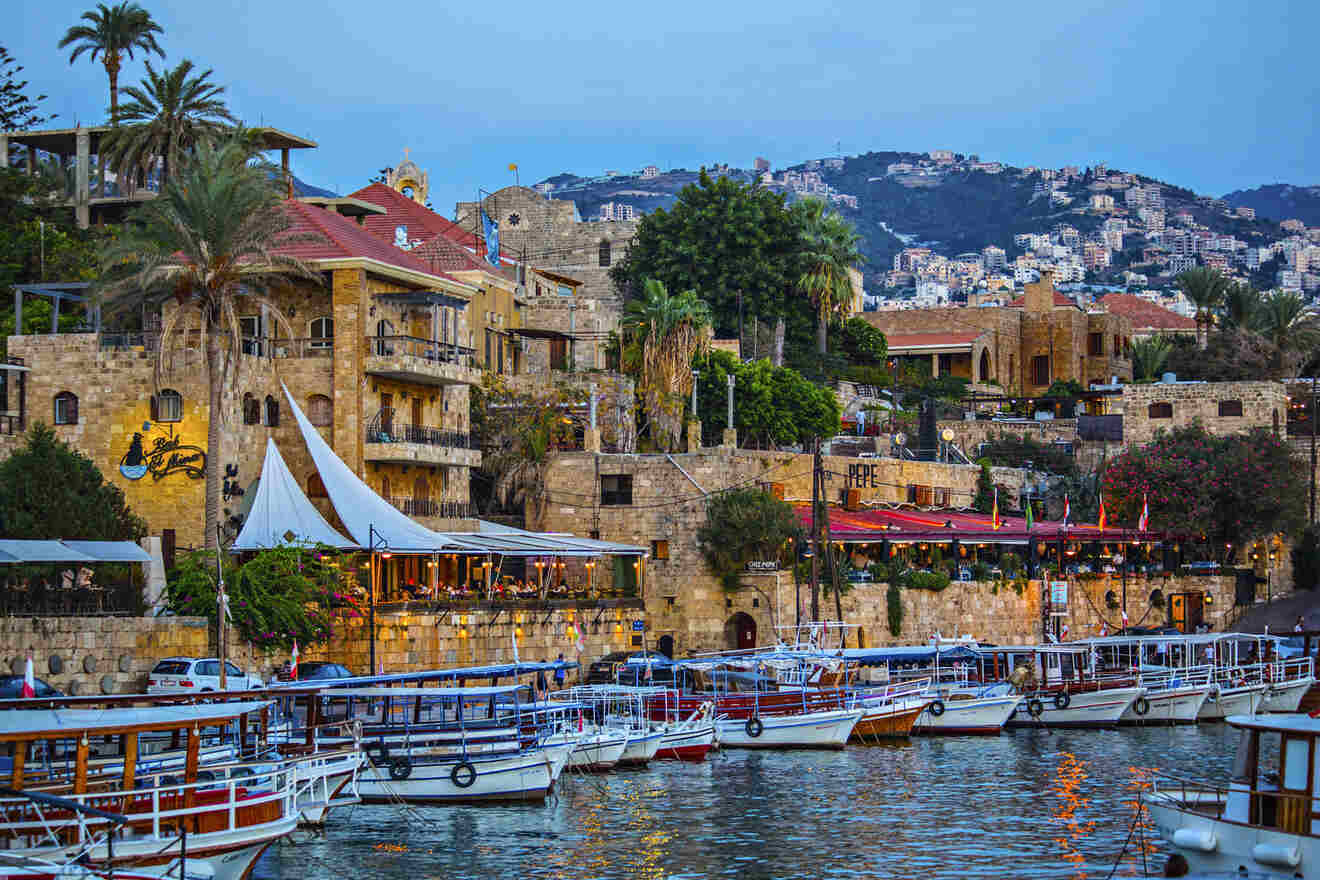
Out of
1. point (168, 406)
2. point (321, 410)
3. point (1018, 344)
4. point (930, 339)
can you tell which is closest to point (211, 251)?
point (168, 406)

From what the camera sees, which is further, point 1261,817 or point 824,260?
point 824,260

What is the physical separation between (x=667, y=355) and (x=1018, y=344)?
4547 centimetres

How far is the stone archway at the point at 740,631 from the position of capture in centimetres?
6169

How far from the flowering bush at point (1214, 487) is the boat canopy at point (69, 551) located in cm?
4222

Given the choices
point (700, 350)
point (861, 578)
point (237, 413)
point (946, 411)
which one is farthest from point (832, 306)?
point (237, 413)

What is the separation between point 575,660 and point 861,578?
11.6 metres

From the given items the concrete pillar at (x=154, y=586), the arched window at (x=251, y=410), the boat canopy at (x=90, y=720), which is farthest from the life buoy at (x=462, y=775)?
the arched window at (x=251, y=410)

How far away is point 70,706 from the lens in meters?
31.8

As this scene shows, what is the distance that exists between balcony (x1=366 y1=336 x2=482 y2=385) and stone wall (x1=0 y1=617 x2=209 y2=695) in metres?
12.8

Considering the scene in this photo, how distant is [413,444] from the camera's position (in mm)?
58312

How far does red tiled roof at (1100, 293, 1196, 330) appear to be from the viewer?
127 m

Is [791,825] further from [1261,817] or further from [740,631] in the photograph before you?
[740,631]

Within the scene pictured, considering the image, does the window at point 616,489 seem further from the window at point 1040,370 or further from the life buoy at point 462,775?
the window at point 1040,370

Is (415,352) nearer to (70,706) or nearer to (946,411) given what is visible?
(70,706)
